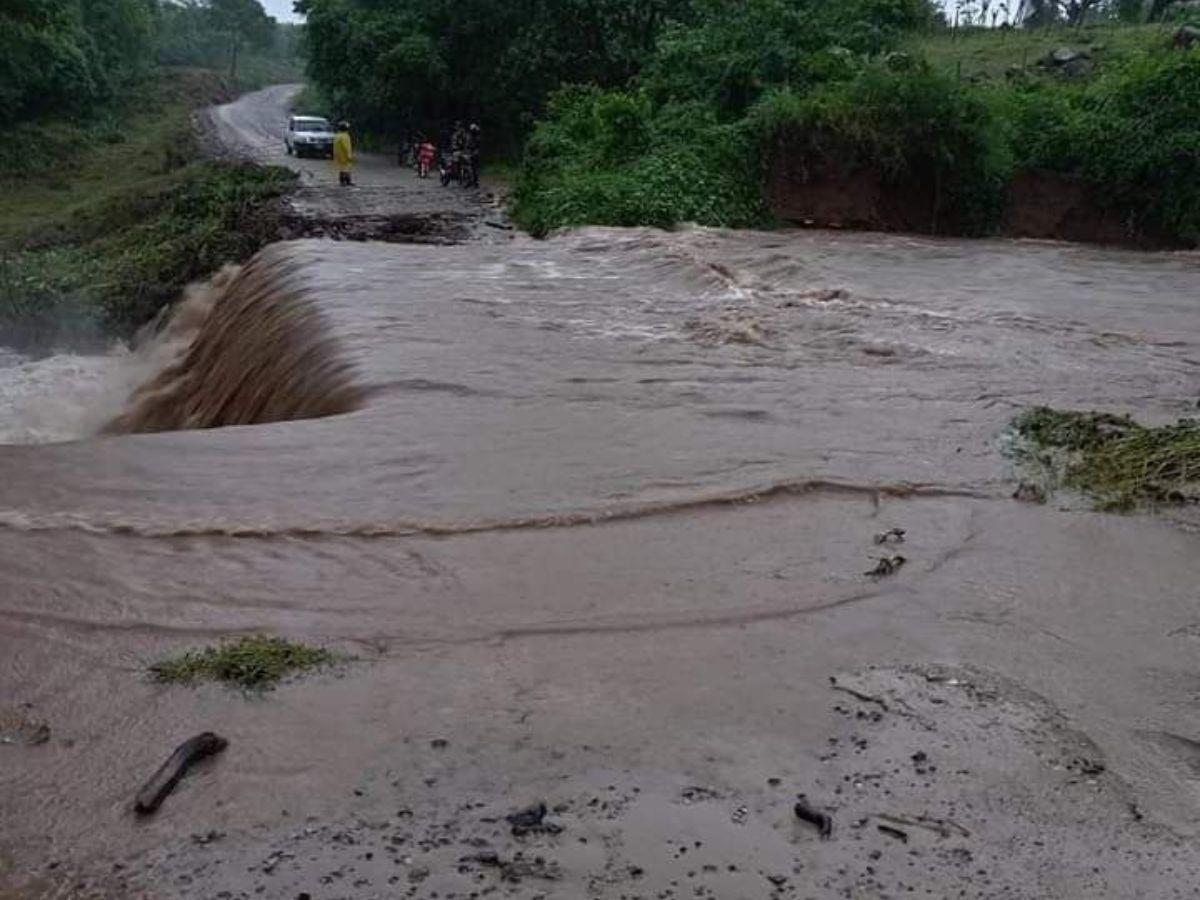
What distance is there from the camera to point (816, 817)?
4141mm

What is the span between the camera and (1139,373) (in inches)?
427

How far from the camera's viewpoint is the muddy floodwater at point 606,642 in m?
4.04

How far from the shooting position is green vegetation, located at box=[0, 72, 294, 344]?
16500 millimetres

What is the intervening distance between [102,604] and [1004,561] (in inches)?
176

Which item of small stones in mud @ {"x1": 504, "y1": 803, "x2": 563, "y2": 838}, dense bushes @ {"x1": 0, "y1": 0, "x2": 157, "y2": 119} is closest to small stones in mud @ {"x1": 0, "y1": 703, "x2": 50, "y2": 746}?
small stones in mud @ {"x1": 504, "y1": 803, "x2": 563, "y2": 838}

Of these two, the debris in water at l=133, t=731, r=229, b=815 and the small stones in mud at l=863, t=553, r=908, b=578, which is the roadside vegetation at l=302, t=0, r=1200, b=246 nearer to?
the small stones in mud at l=863, t=553, r=908, b=578

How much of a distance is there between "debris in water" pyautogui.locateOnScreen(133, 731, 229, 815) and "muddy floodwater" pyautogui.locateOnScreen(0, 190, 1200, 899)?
60 mm

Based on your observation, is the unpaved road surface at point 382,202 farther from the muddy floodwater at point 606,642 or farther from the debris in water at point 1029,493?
the debris in water at point 1029,493

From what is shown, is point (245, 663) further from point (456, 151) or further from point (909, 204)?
point (456, 151)

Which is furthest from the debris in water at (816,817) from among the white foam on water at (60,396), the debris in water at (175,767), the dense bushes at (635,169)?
the dense bushes at (635,169)

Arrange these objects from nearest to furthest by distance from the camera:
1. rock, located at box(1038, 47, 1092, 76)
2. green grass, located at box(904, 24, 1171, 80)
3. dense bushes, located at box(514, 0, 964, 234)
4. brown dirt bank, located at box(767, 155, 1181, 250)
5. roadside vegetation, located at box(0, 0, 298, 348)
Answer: roadside vegetation, located at box(0, 0, 298, 348) → dense bushes, located at box(514, 0, 964, 234) → brown dirt bank, located at box(767, 155, 1181, 250) → rock, located at box(1038, 47, 1092, 76) → green grass, located at box(904, 24, 1171, 80)

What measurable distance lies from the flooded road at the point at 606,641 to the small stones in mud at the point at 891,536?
0.31 ft

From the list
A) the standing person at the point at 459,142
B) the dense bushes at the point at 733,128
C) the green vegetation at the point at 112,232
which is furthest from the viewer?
the standing person at the point at 459,142

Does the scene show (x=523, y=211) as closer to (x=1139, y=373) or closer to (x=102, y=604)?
(x=1139, y=373)
